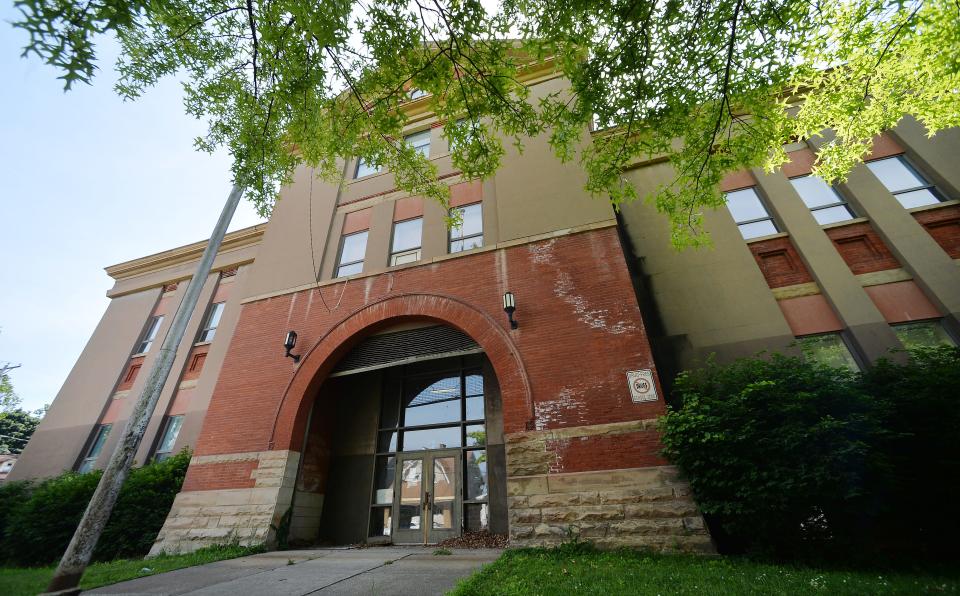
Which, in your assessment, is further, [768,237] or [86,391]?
[86,391]

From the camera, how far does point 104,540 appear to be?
836 centimetres

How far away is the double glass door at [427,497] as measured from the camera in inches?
345

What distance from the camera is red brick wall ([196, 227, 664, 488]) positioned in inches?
280

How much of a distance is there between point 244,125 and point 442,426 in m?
7.83

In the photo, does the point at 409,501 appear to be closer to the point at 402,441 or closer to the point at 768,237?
the point at 402,441

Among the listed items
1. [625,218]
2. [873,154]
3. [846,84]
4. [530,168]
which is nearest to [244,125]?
[530,168]

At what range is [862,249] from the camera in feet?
28.5

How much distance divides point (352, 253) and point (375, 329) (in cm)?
304

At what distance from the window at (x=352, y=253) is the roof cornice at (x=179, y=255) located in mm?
5730

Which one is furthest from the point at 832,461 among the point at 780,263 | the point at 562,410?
the point at 780,263

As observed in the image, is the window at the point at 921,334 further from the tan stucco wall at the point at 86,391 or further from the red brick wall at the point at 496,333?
the tan stucco wall at the point at 86,391

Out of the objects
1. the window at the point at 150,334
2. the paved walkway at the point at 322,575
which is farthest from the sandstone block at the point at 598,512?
the window at the point at 150,334

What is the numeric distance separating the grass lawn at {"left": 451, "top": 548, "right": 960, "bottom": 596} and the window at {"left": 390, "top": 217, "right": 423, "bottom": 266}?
7465 mm

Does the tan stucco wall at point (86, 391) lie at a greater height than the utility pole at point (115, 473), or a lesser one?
greater
